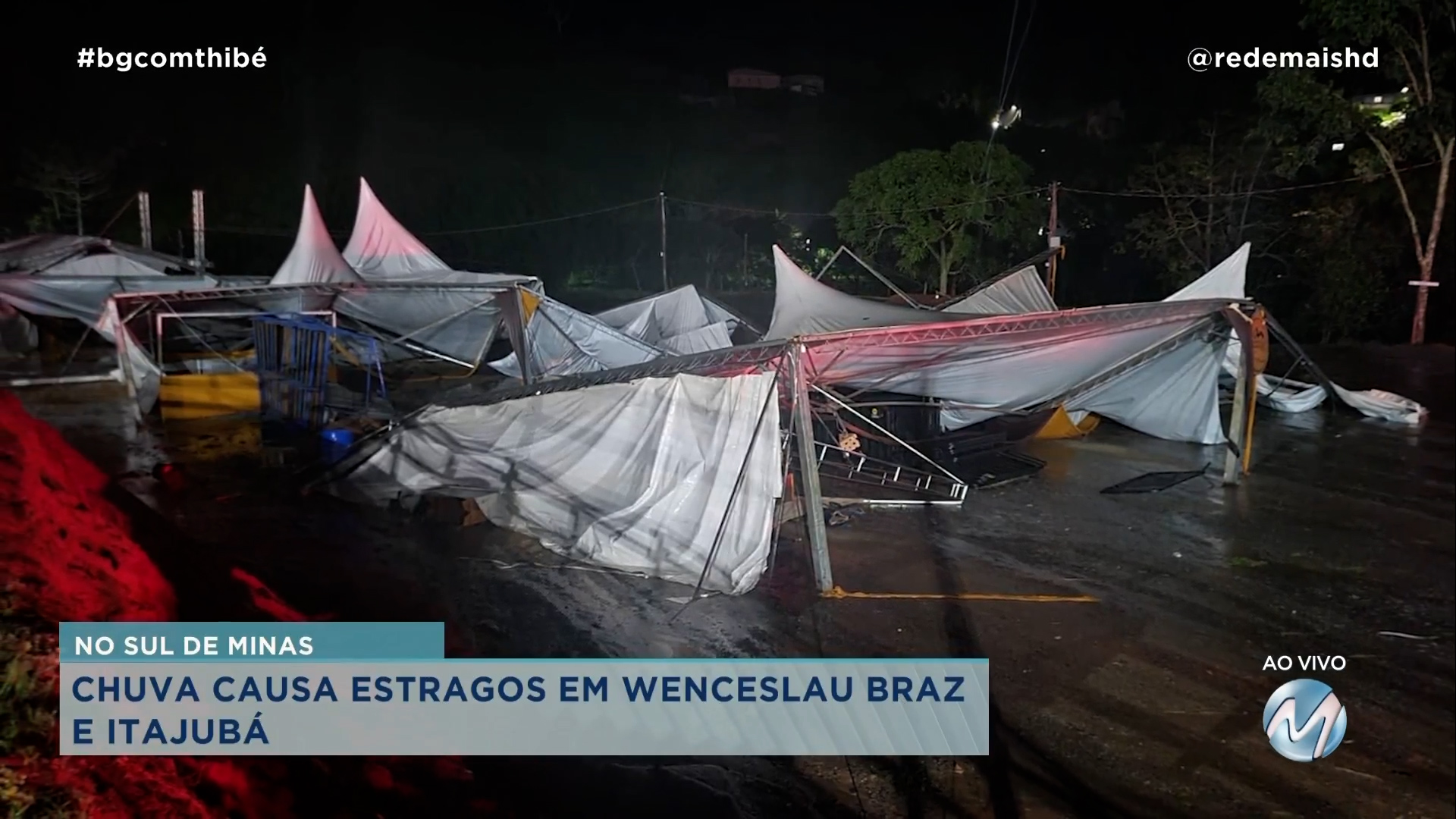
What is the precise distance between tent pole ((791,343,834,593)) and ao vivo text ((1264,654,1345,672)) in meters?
2.66

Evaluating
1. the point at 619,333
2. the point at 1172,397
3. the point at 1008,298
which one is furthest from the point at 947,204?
the point at 1172,397

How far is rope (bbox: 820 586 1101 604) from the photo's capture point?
618cm

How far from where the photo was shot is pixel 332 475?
851 cm

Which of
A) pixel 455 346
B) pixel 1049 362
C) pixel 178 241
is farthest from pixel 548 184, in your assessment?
pixel 1049 362

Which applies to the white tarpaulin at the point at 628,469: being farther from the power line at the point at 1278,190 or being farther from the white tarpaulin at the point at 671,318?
the power line at the point at 1278,190

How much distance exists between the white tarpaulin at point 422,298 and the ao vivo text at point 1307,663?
10.6 m

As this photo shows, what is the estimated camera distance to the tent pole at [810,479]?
626 centimetres

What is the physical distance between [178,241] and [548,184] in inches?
476

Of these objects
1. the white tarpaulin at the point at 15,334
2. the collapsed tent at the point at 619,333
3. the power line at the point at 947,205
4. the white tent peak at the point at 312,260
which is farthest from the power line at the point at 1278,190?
the white tarpaulin at the point at 15,334

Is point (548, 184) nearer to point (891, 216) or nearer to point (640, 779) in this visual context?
point (891, 216)

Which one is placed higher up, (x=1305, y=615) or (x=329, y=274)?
(x=329, y=274)

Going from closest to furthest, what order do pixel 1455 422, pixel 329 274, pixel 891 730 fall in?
pixel 891 730 → pixel 1455 422 → pixel 329 274

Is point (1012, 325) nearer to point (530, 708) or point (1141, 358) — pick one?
point (1141, 358)

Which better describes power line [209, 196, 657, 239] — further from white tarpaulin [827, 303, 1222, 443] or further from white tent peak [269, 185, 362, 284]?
white tarpaulin [827, 303, 1222, 443]
